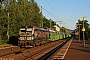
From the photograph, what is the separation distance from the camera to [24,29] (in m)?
31.9

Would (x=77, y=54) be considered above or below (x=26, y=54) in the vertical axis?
above

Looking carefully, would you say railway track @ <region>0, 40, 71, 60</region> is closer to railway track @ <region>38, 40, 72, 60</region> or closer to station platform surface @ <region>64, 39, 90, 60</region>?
railway track @ <region>38, 40, 72, 60</region>

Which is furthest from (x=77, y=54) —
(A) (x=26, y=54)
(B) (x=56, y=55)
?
(A) (x=26, y=54)

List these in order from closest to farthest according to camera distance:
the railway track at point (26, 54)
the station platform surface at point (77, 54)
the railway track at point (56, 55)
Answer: the railway track at point (56, 55) → the station platform surface at point (77, 54) → the railway track at point (26, 54)

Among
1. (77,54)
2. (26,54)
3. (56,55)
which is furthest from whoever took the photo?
(26,54)

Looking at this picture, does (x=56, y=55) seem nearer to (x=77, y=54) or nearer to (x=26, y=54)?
(x=77, y=54)

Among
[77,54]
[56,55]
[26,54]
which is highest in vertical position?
[56,55]

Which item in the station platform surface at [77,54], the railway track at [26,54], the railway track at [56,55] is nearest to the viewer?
the railway track at [56,55]

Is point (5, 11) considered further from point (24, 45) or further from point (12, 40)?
point (24, 45)

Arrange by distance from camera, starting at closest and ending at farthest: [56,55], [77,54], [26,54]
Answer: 1. [56,55]
2. [77,54]
3. [26,54]

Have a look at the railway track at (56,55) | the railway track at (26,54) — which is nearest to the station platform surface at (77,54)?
the railway track at (56,55)

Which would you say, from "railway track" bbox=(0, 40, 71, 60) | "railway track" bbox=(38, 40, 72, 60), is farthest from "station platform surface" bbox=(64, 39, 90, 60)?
"railway track" bbox=(0, 40, 71, 60)

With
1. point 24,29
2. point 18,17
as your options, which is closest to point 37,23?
point 18,17

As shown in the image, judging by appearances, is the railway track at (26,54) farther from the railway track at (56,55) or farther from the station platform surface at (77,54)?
the station platform surface at (77,54)
